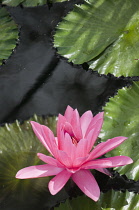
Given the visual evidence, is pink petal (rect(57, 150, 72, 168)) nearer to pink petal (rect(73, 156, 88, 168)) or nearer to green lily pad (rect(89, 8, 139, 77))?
pink petal (rect(73, 156, 88, 168))

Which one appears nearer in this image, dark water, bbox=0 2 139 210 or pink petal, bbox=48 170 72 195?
pink petal, bbox=48 170 72 195

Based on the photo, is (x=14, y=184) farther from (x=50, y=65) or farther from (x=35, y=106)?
(x=50, y=65)

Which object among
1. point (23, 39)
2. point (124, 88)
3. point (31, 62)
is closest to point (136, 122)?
point (124, 88)

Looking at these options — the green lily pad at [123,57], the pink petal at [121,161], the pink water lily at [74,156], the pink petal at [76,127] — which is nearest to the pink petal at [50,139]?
the pink water lily at [74,156]

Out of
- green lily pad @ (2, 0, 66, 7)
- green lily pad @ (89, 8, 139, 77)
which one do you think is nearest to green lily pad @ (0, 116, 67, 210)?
green lily pad @ (89, 8, 139, 77)

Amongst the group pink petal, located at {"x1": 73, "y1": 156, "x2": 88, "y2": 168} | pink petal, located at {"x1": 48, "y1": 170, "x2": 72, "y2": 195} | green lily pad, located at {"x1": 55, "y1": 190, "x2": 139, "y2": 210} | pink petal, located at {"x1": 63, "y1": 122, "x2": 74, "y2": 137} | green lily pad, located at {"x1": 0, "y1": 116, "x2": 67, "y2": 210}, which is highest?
pink petal, located at {"x1": 63, "y1": 122, "x2": 74, "y2": 137}

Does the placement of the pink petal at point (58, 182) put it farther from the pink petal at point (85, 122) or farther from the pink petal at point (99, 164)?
the pink petal at point (85, 122)

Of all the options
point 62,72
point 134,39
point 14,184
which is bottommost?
point 14,184
